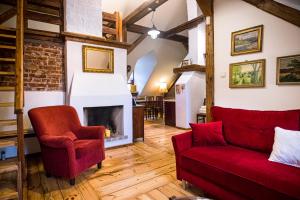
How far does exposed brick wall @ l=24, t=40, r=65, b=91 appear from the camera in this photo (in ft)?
11.3

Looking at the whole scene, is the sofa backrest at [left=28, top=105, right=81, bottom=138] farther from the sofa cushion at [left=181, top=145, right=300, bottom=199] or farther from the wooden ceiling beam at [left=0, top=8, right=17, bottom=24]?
the wooden ceiling beam at [left=0, top=8, right=17, bottom=24]

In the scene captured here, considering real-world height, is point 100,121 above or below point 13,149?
above

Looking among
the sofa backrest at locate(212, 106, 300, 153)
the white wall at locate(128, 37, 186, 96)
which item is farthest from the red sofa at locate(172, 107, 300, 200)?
the white wall at locate(128, 37, 186, 96)

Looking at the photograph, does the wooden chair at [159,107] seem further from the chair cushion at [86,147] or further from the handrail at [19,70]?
the handrail at [19,70]

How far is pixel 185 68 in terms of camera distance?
5840 mm

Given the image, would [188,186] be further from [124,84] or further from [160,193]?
[124,84]

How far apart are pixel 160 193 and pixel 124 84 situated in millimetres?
2539

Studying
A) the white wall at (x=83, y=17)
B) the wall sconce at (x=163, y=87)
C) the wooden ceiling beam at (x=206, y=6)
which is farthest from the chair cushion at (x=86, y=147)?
the wall sconce at (x=163, y=87)

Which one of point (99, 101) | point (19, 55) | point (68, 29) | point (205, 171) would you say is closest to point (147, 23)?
point (68, 29)

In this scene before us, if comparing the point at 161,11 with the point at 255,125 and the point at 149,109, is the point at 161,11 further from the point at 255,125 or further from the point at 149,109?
the point at 255,125

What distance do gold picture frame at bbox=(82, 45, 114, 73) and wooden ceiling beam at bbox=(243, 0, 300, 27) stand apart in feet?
8.90

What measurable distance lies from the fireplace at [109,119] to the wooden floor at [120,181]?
694mm

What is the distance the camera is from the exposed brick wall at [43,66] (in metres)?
3.43

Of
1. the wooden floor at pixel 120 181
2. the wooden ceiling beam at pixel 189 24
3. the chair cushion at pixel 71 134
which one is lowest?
the wooden floor at pixel 120 181
